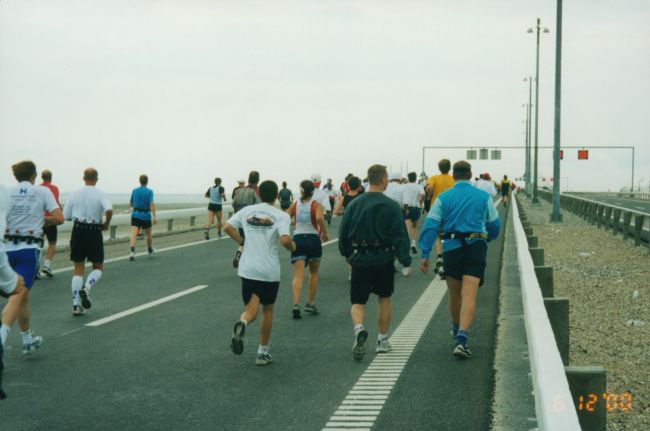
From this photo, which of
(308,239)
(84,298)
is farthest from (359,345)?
(84,298)

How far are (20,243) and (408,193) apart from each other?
1136cm

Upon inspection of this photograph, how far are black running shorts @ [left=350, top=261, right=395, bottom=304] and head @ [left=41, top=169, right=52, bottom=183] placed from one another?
8760mm

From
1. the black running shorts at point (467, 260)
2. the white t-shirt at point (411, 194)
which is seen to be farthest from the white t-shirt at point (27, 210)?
the white t-shirt at point (411, 194)

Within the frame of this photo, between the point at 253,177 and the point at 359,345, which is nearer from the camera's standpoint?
the point at 359,345

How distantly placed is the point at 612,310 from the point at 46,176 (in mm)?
9732

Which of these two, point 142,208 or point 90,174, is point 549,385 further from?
point 142,208

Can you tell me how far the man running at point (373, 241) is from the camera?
7.59 meters

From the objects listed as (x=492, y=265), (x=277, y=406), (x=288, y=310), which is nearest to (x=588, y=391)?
(x=277, y=406)

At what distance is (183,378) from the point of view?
273 inches

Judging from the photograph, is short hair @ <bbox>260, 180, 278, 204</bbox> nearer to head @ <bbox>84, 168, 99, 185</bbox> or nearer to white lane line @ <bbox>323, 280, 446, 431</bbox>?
white lane line @ <bbox>323, 280, 446, 431</bbox>

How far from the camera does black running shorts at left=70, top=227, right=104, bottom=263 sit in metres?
10.3

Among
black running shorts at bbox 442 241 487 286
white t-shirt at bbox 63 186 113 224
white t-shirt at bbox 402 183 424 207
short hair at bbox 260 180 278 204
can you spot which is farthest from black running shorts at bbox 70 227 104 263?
white t-shirt at bbox 402 183 424 207

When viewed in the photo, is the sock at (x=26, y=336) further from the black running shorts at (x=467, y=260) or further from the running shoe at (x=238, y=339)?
the black running shorts at (x=467, y=260)

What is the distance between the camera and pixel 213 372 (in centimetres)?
716
